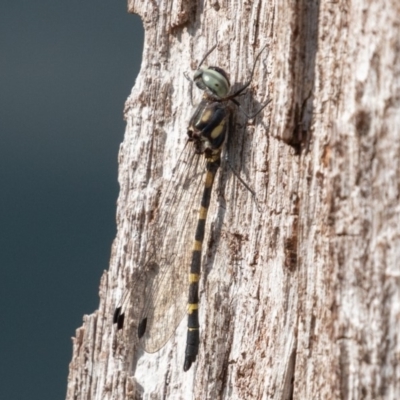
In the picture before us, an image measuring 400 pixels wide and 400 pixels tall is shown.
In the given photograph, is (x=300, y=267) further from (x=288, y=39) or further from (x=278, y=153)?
(x=288, y=39)

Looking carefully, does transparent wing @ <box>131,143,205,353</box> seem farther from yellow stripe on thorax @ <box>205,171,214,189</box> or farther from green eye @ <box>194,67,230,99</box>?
green eye @ <box>194,67,230,99</box>

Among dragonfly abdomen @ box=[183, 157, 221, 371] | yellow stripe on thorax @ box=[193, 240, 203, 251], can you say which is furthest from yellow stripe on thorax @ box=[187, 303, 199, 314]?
yellow stripe on thorax @ box=[193, 240, 203, 251]

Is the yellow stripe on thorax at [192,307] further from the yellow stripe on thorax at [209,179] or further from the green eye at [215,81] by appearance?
the green eye at [215,81]

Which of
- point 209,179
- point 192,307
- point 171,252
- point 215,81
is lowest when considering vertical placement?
point 192,307

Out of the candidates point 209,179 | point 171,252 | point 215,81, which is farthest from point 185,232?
point 215,81

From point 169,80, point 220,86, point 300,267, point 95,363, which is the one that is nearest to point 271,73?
point 220,86

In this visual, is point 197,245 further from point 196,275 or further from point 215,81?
point 215,81

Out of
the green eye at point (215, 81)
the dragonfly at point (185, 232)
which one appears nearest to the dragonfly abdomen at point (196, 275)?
the dragonfly at point (185, 232)
